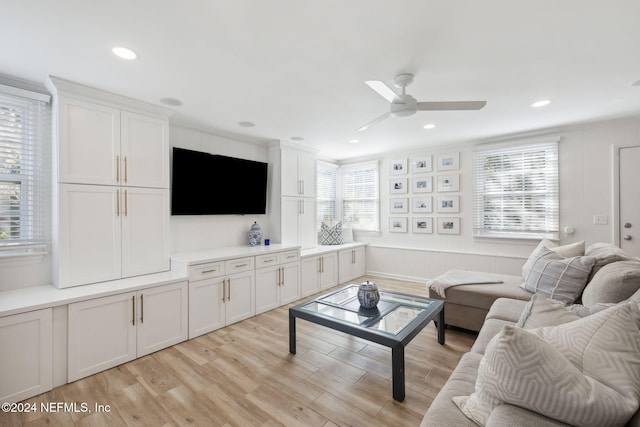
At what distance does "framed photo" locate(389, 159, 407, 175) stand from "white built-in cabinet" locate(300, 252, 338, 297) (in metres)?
1.89

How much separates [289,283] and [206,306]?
125 centimetres

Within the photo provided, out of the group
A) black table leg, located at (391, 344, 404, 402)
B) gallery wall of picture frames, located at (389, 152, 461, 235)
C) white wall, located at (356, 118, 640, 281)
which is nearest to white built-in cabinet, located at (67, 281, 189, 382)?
black table leg, located at (391, 344, 404, 402)

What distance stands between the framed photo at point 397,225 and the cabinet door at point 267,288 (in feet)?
8.24

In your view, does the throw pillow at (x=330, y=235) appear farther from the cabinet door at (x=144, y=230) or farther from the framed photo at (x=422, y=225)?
the cabinet door at (x=144, y=230)

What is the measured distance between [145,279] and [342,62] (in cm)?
261

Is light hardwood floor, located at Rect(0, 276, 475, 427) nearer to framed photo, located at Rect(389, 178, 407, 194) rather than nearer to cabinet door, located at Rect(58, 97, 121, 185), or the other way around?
cabinet door, located at Rect(58, 97, 121, 185)

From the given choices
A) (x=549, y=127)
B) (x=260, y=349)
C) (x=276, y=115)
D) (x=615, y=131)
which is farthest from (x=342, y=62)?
(x=615, y=131)

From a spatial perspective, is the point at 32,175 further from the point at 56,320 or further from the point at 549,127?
the point at 549,127

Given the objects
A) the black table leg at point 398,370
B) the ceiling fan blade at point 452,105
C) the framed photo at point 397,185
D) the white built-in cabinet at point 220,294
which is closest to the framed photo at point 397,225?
the framed photo at point 397,185

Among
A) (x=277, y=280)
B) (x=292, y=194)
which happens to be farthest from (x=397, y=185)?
(x=277, y=280)

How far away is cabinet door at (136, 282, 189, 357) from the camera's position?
2.56 metres

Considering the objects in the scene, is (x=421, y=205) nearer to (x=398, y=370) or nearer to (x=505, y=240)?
(x=505, y=240)

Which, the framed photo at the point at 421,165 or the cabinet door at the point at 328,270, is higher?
the framed photo at the point at 421,165

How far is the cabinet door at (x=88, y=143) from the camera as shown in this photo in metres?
2.41
